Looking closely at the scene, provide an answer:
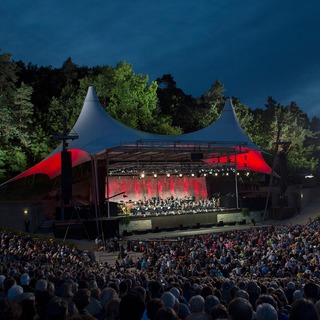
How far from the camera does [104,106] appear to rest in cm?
3491

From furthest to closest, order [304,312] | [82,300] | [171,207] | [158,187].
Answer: [158,187] < [171,207] < [82,300] < [304,312]

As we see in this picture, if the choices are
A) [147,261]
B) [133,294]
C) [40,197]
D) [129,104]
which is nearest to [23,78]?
[129,104]

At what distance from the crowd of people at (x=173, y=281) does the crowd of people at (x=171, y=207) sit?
5609 millimetres

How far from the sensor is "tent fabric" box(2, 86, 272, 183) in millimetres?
21688

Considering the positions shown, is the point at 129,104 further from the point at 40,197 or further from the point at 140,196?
the point at 40,197

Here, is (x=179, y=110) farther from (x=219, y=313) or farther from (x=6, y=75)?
(x=219, y=313)

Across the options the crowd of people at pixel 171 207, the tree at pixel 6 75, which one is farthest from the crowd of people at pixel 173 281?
the tree at pixel 6 75

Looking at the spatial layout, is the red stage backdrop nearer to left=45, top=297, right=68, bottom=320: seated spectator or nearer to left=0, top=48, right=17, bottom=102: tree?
left=0, top=48, right=17, bottom=102: tree

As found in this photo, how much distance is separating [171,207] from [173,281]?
61.2 feet

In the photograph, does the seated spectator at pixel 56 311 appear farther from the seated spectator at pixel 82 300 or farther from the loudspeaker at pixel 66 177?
A: the loudspeaker at pixel 66 177

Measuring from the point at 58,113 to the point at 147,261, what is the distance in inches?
880

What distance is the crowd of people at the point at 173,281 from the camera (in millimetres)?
2969

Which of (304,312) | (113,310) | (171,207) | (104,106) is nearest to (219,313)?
(304,312)

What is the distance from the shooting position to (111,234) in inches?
855
